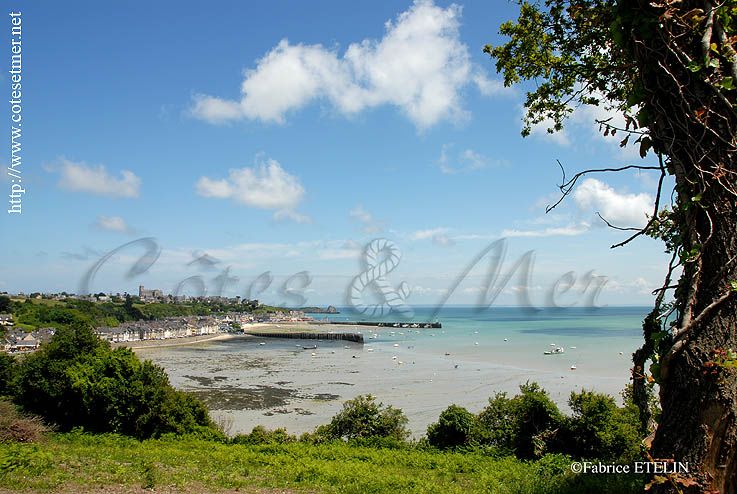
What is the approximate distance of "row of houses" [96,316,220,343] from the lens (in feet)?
195

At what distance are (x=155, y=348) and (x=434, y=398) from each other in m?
42.5

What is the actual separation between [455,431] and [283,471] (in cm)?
531

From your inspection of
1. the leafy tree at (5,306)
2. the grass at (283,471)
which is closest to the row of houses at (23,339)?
the leafy tree at (5,306)

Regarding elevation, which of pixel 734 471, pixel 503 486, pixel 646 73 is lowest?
pixel 503 486

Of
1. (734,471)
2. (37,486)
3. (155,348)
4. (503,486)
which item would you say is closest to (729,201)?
(734,471)

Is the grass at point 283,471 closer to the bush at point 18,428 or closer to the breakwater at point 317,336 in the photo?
the bush at point 18,428

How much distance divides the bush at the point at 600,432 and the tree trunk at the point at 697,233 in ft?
35.0

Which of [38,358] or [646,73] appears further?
[38,358]

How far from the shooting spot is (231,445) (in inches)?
497

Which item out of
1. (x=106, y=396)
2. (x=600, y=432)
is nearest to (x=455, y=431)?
(x=600, y=432)

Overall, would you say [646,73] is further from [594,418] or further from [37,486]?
[594,418]

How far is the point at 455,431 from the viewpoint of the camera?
12.3 m

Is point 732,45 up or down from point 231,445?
up

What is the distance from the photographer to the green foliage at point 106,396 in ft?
45.2
